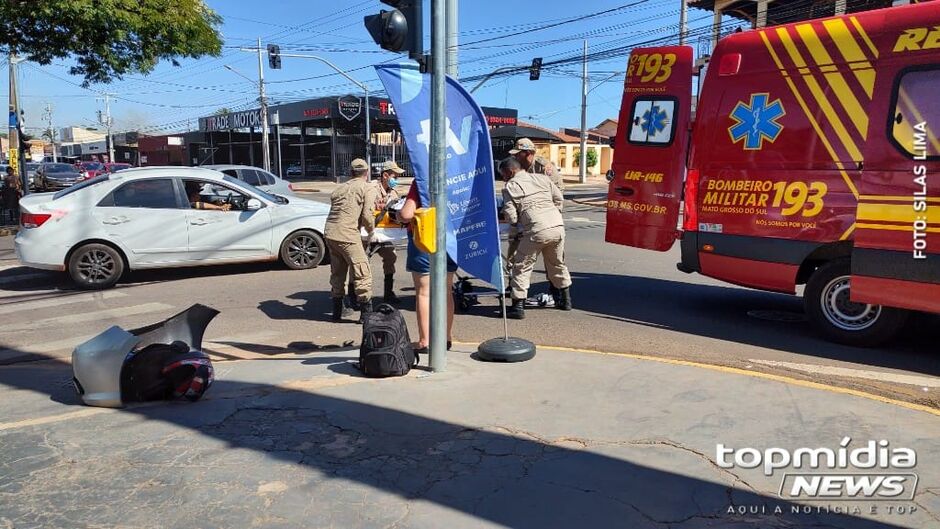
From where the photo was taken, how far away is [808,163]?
20.1 ft

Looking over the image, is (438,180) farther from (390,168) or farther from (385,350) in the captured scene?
(390,168)

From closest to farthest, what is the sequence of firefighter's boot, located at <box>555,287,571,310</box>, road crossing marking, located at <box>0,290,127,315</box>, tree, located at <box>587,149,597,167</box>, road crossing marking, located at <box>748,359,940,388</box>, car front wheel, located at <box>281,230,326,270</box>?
road crossing marking, located at <box>748,359,940,388</box>
firefighter's boot, located at <box>555,287,571,310</box>
road crossing marking, located at <box>0,290,127,315</box>
car front wheel, located at <box>281,230,326,270</box>
tree, located at <box>587,149,597,167</box>

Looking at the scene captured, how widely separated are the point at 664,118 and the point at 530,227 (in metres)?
1.86

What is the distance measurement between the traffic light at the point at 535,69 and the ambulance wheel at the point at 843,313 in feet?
79.4

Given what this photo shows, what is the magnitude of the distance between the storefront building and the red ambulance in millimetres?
34820

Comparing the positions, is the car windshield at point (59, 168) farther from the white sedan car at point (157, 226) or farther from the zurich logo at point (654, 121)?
the zurich logo at point (654, 121)

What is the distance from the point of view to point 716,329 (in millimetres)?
6906

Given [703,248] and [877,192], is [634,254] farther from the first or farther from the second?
[877,192]

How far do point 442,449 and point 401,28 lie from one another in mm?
2801

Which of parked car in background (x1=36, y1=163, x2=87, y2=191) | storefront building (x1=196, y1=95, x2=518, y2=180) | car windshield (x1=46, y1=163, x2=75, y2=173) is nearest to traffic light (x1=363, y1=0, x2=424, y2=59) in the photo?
parked car in background (x1=36, y1=163, x2=87, y2=191)

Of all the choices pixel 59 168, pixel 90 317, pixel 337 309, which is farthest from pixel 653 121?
pixel 59 168

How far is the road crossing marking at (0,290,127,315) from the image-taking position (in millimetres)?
8413

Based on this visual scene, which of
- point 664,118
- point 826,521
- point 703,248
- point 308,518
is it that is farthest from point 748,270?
point 308,518

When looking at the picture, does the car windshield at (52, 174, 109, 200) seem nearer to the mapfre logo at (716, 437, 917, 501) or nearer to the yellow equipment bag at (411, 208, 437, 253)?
the yellow equipment bag at (411, 208, 437, 253)
